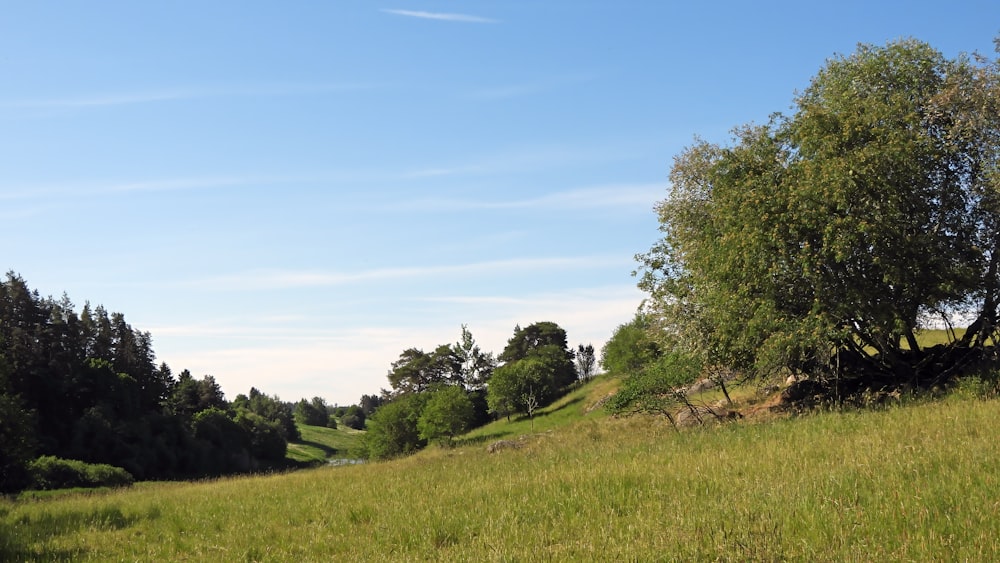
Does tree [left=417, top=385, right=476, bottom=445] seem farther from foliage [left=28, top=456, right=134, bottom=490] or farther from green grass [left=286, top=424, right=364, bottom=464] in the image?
foliage [left=28, top=456, right=134, bottom=490]

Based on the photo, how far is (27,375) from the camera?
75812mm

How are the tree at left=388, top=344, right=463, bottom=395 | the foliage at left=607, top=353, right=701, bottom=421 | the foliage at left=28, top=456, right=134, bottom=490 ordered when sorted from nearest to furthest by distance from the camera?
the foliage at left=607, top=353, right=701, bottom=421 → the foliage at left=28, top=456, right=134, bottom=490 → the tree at left=388, top=344, right=463, bottom=395

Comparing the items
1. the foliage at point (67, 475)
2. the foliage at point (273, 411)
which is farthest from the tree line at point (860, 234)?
the foliage at point (273, 411)

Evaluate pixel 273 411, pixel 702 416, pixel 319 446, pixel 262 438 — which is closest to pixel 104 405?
pixel 262 438

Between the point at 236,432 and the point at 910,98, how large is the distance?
337 ft

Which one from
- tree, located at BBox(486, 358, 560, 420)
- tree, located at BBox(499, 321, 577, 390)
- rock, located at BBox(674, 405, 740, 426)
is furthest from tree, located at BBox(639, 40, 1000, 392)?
tree, located at BBox(499, 321, 577, 390)

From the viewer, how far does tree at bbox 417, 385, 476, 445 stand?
83.2 meters

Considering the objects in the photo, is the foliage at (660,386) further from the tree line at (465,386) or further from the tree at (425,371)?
the tree at (425,371)

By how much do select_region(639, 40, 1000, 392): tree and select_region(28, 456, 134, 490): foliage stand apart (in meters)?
45.2

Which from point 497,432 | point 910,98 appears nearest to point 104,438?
point 497,432

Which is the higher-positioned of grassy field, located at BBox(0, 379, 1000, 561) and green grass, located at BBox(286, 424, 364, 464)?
grassy field, located at BBox(0, 379, 1000, 561)

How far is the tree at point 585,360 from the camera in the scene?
13638 centimetres

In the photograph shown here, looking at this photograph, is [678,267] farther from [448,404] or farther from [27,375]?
[27,375]

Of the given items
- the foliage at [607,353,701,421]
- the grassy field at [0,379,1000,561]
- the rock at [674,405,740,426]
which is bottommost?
the rock at [674,405,740,426]
